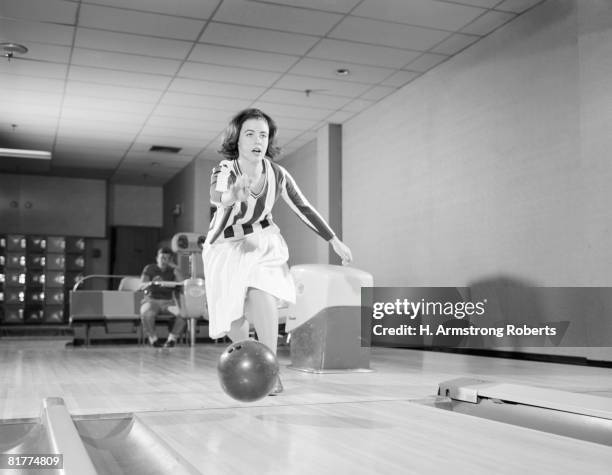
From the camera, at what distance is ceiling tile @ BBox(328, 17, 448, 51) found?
6289mm

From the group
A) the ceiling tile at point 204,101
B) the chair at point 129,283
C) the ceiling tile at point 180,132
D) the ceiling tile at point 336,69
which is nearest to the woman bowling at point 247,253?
the ceiling tile at point 336,69

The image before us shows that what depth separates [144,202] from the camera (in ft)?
49.0

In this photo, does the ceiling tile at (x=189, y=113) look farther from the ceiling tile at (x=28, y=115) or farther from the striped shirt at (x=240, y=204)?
the striped shirt at (x=240, y=204)

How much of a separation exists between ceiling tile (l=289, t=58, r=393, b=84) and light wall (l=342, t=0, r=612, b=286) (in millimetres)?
501

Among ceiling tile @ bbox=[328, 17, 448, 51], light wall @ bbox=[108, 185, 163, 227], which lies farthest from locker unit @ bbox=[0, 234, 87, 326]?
ceiling tile @ bbox=[328, 17, 448, 51]

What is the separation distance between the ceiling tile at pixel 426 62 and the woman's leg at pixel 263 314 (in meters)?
4.68

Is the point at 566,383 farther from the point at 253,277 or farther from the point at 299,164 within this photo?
the point at 299,164

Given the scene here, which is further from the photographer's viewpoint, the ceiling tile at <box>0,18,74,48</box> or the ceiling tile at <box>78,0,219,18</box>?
the ceiling tile at <box>0,18,74,48</box>

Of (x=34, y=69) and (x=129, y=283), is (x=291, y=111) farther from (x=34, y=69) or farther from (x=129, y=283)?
(x=129, y=283)

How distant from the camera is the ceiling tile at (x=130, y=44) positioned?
6.51m

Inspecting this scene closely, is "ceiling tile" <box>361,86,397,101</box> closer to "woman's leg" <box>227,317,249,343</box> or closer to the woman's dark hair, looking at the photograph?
the woman's dark hair

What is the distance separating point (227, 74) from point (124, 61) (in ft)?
3.64

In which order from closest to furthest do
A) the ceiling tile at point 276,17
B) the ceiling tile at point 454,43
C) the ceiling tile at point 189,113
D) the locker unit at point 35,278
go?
the ceiling tile at point 276,17 < the ceiling tile at point 454,43 < the ceiling tile at point 189,113 < the locker unit at point 35,278

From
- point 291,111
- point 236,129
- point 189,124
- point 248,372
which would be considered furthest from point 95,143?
point 248,372
